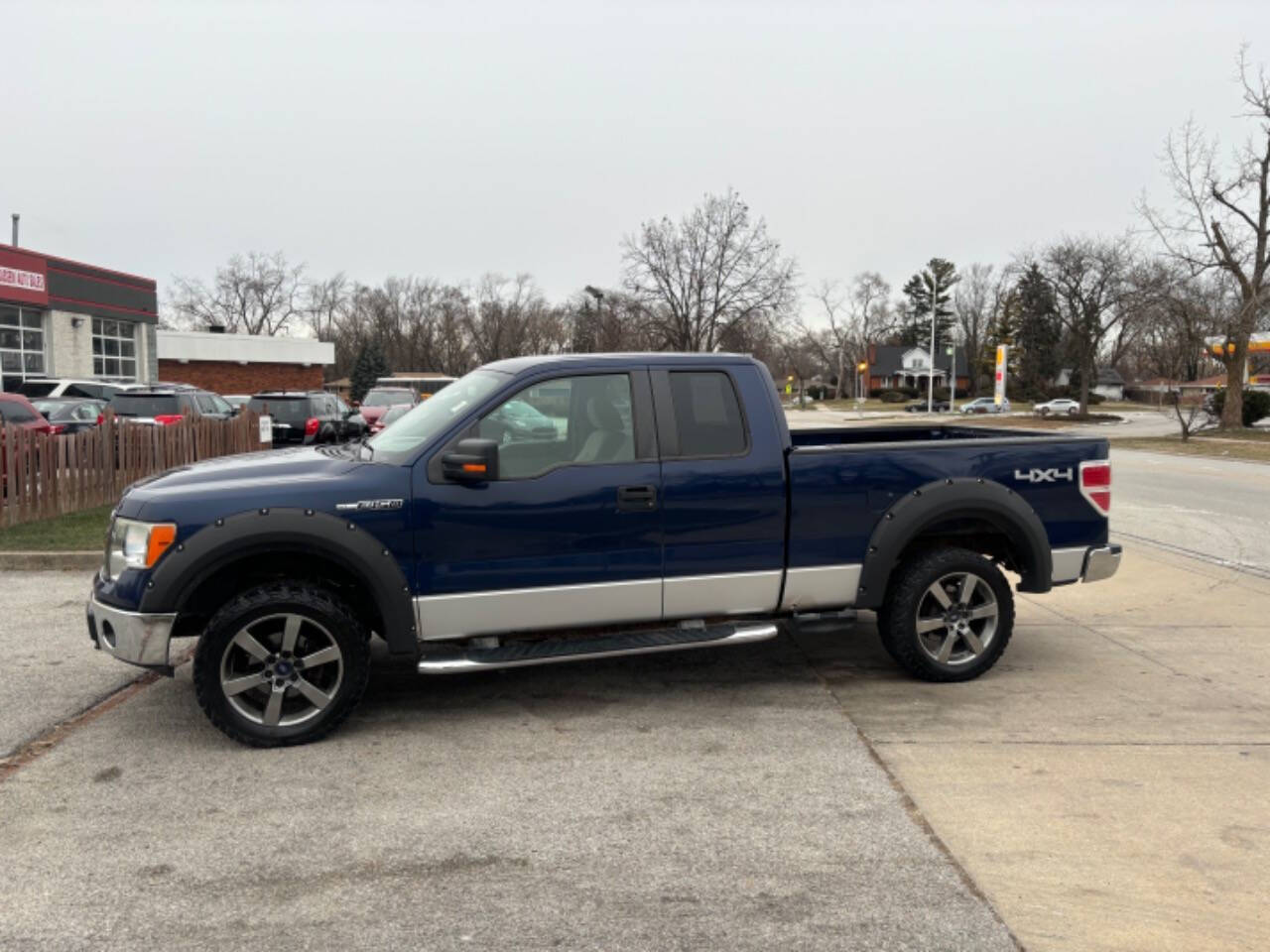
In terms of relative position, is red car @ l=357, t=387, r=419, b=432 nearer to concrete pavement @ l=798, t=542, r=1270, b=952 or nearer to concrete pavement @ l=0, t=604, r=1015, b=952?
concrete pavement @ l=798, t=542, r=1270, b=952

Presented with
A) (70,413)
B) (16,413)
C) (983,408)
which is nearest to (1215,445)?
(70,413)

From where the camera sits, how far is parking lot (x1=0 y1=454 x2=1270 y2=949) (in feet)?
10.5

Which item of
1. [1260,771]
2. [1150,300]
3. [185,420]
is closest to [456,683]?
[1260,771]

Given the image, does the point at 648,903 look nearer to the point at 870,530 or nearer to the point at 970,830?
the point at 970,830

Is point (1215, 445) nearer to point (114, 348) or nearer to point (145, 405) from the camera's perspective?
point (145, 405)

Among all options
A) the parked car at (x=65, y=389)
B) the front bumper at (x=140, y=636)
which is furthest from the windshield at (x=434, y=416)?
the parked car at (x=65, y=389)

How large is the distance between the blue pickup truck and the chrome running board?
2 centimetres

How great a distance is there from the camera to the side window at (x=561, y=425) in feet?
16.4

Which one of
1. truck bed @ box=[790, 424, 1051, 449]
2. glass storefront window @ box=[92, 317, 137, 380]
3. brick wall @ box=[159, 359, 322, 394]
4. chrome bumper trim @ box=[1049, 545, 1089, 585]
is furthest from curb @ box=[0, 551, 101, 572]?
brick wall @ box=[159, 359, 322, 394]

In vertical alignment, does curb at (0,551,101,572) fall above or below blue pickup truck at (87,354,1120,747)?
below

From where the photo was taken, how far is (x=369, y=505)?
15.6 feet

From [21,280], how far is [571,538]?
3110 centimetres

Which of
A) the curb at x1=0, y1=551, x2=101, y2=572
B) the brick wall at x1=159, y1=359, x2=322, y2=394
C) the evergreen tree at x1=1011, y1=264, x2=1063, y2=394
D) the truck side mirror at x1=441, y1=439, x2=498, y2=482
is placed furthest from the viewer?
the evergreen tree at x1=1011, y1=264, x2=1063, y2=394

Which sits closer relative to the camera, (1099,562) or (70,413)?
(1099,562)
